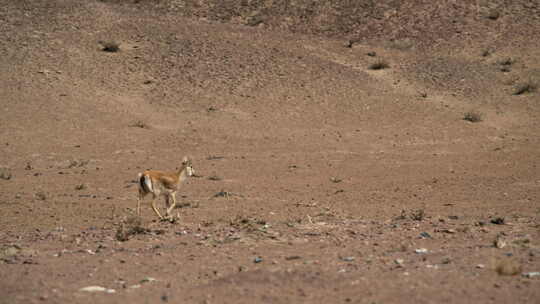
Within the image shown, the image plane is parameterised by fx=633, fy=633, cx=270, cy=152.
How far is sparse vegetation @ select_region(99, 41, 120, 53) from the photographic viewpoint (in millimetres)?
27578

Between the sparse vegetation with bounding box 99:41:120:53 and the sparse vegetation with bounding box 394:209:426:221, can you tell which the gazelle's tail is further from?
the sparse vegetation with bounding box 99:41:120:53

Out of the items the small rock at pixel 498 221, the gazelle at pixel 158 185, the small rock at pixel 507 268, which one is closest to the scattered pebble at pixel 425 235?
the small rock at pixel 498 221

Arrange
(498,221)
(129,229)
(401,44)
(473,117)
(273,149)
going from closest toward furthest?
(129,229) → (498,221) → (273,149) → (473,117) → (401,44)

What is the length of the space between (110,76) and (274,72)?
6.80 metres

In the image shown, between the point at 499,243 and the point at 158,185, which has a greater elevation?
the point at 499,243

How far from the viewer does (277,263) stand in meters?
8.70

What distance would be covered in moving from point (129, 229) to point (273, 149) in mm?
9785

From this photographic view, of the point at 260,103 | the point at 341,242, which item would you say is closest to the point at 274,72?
the point at 260,103

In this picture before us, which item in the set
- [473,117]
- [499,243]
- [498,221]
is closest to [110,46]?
[473,117]

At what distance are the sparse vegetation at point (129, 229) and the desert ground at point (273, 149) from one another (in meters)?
0.04

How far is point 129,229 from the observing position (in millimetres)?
10734

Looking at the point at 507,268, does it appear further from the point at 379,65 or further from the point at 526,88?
the point at 379,65

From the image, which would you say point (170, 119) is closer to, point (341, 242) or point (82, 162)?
point (82, 162)

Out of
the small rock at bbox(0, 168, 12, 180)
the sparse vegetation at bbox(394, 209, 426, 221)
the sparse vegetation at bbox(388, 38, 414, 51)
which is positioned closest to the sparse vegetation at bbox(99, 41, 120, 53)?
the small rock at bbox(0, 168, 12, 180)
